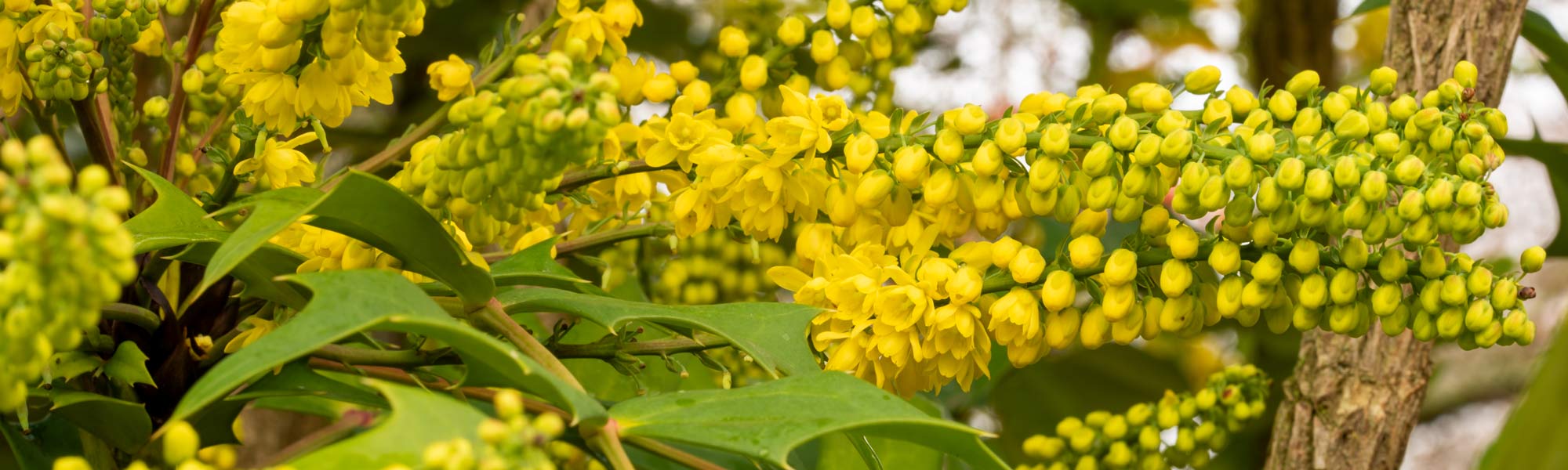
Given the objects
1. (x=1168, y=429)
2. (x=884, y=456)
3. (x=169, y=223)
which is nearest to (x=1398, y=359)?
(x=1168, y=429)

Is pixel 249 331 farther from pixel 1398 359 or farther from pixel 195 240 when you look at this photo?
pixel 1398 359

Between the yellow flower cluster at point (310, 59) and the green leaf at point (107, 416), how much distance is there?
119 mm

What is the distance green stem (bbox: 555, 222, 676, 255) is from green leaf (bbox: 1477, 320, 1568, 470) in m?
0.33

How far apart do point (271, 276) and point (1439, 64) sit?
0.58m

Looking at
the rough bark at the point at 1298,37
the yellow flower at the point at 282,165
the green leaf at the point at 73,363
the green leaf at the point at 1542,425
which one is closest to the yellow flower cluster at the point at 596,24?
the yellow flower at the point at 282,165

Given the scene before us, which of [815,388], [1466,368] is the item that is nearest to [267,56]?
[815,388]

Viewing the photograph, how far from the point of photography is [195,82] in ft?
1.81

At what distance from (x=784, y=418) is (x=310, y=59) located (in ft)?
0.80

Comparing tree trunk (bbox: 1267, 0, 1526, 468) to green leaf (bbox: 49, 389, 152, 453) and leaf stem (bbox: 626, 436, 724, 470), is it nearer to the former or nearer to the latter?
leaf stem (bbox: 626, 436, 724, 470)

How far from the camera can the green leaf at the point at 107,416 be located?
0.47 metres

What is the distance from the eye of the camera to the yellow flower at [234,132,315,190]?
1.81 ft

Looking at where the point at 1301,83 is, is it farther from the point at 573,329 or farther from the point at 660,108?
the point at 660,108

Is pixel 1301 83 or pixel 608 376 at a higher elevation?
pixel 1301 83

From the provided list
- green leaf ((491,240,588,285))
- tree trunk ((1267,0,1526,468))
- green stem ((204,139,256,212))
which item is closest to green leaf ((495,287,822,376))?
green leaf ((491,240,588,285))
